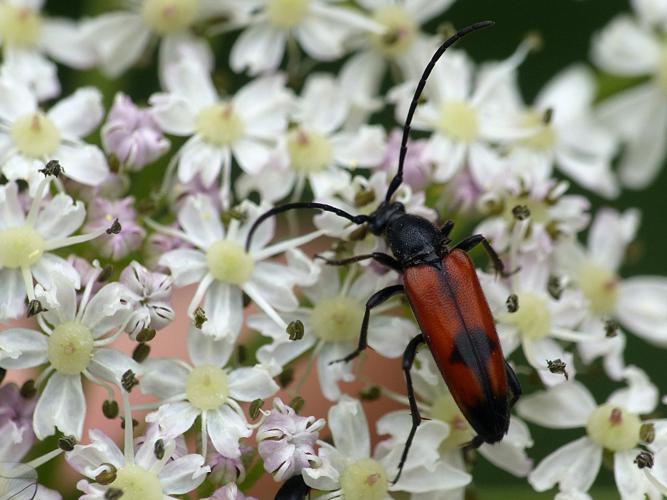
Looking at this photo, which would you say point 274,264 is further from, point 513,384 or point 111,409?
point 513,384

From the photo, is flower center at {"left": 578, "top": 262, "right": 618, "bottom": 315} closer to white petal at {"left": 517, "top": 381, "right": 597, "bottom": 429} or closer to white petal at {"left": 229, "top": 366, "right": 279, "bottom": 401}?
white petal at {"left": 517, "top": 381, "right": 597, "bottom": 429}

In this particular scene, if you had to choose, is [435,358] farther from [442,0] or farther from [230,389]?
[442,0]

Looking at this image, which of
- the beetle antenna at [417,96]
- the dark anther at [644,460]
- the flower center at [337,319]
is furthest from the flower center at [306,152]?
the dark anther at [644,460]

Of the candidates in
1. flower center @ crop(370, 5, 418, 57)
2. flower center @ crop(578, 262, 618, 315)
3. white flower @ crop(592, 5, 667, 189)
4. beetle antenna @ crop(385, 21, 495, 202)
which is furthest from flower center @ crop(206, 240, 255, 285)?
white flower @ crop(592, 5, 667, 189)

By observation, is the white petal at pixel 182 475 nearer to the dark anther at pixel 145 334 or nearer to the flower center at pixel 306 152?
the dark anther at pixel 145 334

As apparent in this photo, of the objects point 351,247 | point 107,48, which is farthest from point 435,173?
point 107,48

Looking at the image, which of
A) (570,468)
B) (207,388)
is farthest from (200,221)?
(570,468)
